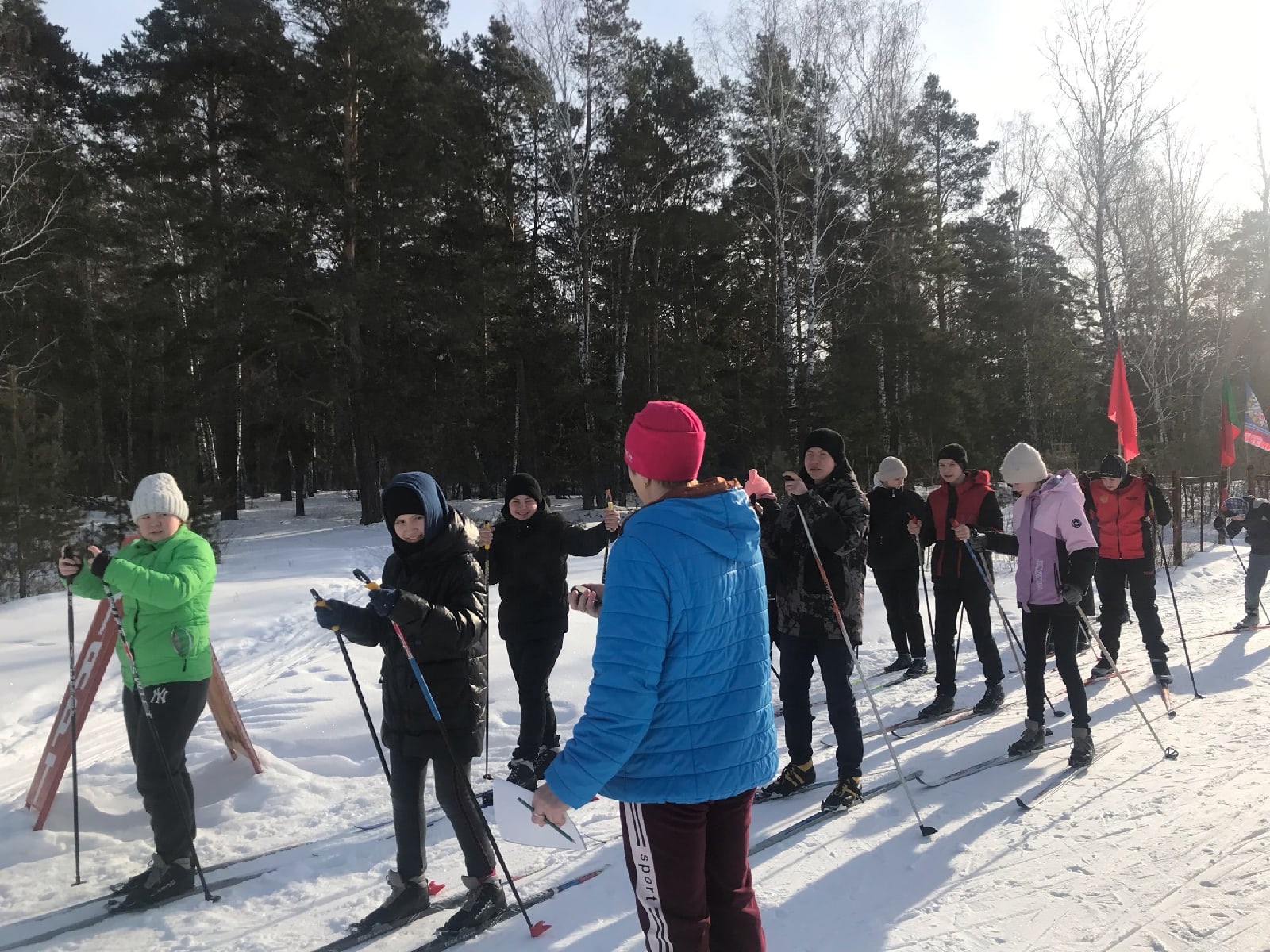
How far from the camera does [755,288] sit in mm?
22266

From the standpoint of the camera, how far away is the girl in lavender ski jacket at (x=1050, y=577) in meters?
4.80

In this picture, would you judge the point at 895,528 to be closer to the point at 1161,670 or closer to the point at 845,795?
the point at 1161,670

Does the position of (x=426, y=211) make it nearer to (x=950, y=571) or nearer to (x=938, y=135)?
(x=950, y=571)

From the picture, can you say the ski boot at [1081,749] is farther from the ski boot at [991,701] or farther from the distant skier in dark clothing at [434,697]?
the distant skier in dark clothing at [434,697]

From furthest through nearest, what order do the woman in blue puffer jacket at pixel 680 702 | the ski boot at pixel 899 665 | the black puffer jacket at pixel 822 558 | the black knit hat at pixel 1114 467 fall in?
1. the ski boot at pixel 899 665
2. the black knit hat at pixel 1114 467
3. the black puffer jacket at pixel 822 558
4. the woman in blue puffer jacket at pixel 680 702

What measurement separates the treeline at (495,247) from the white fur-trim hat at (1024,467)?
10880mm

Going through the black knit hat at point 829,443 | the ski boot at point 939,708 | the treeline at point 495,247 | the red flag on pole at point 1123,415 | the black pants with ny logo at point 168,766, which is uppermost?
the treeline at point 495,247

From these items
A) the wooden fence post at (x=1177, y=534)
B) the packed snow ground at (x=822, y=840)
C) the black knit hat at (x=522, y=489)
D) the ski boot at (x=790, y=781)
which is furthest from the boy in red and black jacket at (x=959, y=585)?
the wooden fence post at (x=1177, y=534)

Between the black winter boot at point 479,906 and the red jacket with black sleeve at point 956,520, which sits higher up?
the red jacket with black sleeve at point 956,520

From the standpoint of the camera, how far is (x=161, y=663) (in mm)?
3615

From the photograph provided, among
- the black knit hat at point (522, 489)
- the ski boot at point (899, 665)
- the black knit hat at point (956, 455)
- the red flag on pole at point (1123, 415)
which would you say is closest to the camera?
the black knit hat at point (522, 489)

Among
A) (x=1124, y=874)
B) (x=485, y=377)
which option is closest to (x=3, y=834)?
(x=1124, y=874)

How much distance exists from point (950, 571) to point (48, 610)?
9.10 m

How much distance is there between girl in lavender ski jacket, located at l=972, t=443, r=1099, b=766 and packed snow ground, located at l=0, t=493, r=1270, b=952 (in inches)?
9.0
